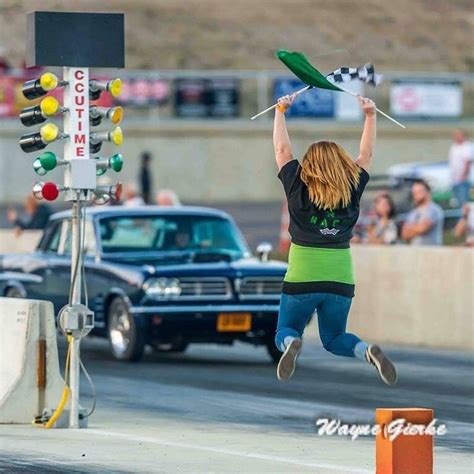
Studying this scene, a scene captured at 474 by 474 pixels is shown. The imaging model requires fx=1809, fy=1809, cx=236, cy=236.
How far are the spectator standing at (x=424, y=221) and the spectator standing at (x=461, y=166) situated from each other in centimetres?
959

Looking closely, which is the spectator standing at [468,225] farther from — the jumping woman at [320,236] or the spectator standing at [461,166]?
the jumping woman at [320,236]

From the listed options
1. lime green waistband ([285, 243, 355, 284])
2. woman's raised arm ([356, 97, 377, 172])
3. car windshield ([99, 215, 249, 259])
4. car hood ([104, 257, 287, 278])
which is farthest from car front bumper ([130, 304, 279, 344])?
lime green waistband ([285, 243, 355, 284])

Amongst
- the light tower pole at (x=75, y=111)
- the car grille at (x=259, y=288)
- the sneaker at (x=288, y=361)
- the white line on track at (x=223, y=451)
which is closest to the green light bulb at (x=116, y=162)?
the light tower pole at (x=75, y=111)

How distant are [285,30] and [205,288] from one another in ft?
149

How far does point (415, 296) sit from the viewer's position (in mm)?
20359

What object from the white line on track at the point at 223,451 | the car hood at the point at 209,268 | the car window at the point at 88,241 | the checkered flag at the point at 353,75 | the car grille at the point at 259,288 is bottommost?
the white line on track at the point at 223,451

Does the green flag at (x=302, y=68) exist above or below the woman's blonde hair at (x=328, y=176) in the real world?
above

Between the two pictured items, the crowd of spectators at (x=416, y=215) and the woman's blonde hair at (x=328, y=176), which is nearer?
the woman's blonde hair at (x=328, y=176)

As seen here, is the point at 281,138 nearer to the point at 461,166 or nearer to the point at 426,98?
the point at 461,166

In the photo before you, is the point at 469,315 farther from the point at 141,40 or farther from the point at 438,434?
the point at 141,40

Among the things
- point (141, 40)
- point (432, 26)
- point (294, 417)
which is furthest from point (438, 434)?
point (432, 26)

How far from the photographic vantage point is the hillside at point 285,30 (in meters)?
57.7

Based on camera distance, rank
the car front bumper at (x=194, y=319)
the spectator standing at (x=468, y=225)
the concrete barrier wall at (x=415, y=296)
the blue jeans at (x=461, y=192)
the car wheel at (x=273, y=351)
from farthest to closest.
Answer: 1. the blue jeans at (x=461, y=192)
2. the spectator standing at (x=468, y=225)
3. the concrete barrier wall at (x=415, y=296)
4. the car wheel at (x=273, y=351)
5. the car front bumper at (x=194, y=319)

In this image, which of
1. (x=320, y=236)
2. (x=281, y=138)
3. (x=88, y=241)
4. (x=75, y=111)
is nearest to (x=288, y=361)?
(x=320, y=236)
